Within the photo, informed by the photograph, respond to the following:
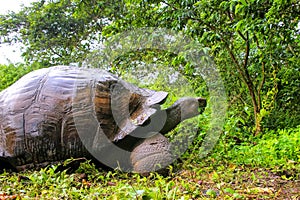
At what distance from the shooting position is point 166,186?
1.52m

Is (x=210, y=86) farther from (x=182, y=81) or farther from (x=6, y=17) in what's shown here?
(x=6, y=17)

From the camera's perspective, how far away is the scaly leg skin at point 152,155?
8.42 ft

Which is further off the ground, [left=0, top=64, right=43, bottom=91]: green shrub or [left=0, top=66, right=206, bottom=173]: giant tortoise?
[left=0, top=64, right=43, bottom=91]: green shrub

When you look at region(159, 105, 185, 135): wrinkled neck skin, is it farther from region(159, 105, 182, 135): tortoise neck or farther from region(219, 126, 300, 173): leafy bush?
region(219, 126, 300, 173): leafy bush

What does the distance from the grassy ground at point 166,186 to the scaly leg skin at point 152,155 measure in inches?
4.1

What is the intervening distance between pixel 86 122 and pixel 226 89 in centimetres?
275

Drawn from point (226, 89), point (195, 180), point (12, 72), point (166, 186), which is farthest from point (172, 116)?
point (12, 72)

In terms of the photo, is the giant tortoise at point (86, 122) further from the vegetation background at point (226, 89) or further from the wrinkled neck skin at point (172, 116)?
the vegetation background at point (226, 89)

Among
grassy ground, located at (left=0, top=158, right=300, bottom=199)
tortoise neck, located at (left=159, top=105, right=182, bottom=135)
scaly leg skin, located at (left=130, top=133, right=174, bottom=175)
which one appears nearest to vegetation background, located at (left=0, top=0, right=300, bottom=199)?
grassy ground, located at (left=0, top=158, right=300, bottom=199)

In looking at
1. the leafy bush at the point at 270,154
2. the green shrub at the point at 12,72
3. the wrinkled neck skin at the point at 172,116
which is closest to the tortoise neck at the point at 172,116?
the wrinkled neck skin at the point at 172,116

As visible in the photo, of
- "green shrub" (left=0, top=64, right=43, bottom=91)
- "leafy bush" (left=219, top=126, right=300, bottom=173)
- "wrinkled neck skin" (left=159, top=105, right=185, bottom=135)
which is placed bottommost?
"leafy bush" (left=219, top=126, right=300, bottom=173)

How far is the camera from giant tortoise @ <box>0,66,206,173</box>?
2.74 meters

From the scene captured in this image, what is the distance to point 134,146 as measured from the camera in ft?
9.31

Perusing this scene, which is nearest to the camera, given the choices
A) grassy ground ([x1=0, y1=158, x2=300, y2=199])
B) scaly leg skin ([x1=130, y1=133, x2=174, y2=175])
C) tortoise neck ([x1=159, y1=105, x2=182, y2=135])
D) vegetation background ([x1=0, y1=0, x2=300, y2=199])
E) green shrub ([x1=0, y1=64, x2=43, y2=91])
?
grassy ground ([x1=0, y1=158, x2=300, y2=199])
